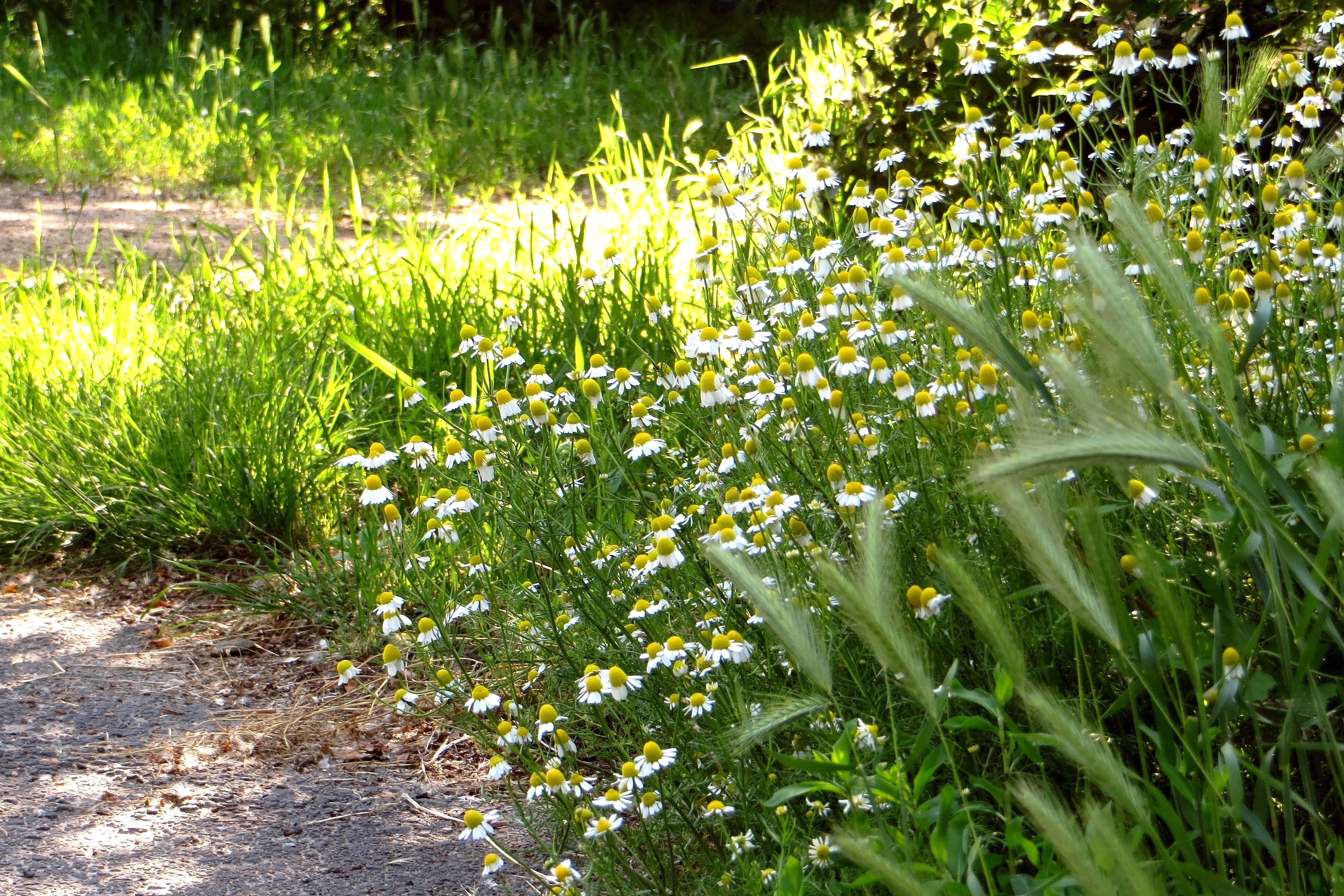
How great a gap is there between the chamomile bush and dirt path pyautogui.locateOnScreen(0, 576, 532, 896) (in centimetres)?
16

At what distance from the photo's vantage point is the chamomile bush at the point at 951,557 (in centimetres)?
141

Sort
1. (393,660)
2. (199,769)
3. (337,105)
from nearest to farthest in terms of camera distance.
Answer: (393,660) → (199,769) → (337,105)

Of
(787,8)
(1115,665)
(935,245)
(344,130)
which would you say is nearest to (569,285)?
(935,245)

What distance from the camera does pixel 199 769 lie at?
269 centimetres

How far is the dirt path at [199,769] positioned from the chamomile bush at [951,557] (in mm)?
162

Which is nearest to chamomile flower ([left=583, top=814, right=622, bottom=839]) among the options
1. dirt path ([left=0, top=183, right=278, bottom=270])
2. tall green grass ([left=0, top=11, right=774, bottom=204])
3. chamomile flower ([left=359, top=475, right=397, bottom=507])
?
chamomile flower ([left=359, top=475, right=397, bottom=507])

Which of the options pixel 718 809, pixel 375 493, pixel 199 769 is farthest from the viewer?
pixel 199 769

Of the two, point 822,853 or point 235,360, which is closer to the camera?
point 822,853

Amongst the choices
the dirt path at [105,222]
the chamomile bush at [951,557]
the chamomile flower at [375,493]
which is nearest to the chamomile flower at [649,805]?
the chamomile bush at [951,557]

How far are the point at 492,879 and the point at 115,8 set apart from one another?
10.4 meters

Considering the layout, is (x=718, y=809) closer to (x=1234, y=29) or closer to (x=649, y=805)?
(x=649, y=805)

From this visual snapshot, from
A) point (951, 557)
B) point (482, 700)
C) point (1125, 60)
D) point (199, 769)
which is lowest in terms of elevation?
point (199, 769)

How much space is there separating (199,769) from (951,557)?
192cm

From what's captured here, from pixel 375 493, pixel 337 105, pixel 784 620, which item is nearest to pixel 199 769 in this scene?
pixel 375 493
